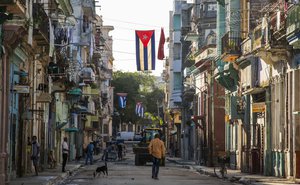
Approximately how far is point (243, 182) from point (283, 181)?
151 cm

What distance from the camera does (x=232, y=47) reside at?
45.4 meters

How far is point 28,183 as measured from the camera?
31.0 metres

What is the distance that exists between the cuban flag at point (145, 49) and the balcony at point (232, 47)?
698cm

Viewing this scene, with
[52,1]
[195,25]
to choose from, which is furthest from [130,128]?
[52,1]

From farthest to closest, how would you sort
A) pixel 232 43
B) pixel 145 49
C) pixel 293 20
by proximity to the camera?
1. pixel 145 49
2. pixel 232 43
3. pixel 293 20

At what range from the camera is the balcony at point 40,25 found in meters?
33.4

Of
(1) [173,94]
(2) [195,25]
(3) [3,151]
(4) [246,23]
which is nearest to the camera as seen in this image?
(3) [3,151]

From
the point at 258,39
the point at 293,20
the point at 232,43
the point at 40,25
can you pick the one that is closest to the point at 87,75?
the point at 232,43

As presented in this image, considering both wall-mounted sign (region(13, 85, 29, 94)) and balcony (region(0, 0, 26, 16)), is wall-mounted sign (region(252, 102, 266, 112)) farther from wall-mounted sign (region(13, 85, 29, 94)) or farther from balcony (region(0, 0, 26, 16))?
balcony (region(0, 0, 26, 16))

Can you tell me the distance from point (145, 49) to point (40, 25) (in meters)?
19.5

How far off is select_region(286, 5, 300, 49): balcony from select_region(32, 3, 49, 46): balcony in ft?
29.7

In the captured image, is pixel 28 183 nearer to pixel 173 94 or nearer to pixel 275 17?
pixel 275 17

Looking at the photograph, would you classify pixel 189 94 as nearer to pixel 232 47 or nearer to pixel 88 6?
pixel 88 6

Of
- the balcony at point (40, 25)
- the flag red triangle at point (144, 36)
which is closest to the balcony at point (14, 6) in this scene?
the balcony at point (40, 25)
